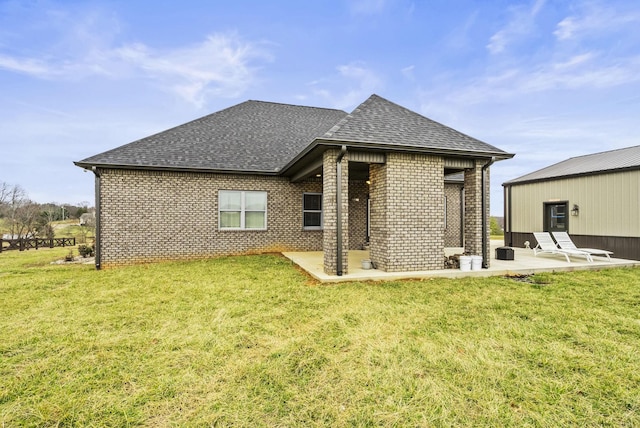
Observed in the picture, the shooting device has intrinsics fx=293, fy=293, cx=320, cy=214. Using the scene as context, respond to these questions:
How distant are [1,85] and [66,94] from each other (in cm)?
290

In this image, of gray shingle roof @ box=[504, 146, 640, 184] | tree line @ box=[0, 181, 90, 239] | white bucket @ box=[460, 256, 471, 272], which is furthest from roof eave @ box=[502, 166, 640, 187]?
tree line @ box=[0, 181, 90, 239]

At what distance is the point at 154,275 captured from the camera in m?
7.68

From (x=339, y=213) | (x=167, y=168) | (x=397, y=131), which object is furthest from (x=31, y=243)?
(x=397, y=131)

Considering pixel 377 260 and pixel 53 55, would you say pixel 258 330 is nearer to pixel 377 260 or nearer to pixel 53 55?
pixel 377 260

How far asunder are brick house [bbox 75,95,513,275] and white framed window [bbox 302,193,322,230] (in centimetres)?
4

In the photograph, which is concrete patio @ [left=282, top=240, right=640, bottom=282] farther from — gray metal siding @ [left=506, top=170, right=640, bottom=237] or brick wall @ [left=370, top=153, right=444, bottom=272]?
gray metal siding @ [left=506, top=170, right=640, bottom=237]

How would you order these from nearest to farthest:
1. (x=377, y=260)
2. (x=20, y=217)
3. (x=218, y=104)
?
(x=377, y=260), (x=20, y=217), (x=218, y=104)

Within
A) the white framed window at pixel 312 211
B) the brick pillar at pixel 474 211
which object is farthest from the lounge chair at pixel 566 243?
the white framed window at pixel 312 211

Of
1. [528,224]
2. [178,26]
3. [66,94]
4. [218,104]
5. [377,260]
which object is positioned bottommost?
[377,260]

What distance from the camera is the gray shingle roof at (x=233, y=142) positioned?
9797mm

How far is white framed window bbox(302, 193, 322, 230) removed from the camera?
11.6 metres

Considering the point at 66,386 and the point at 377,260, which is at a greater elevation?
the point at 377,260

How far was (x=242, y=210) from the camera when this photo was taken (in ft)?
35.4

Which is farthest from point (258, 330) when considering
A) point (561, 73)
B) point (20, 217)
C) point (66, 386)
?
point (20, 217)
